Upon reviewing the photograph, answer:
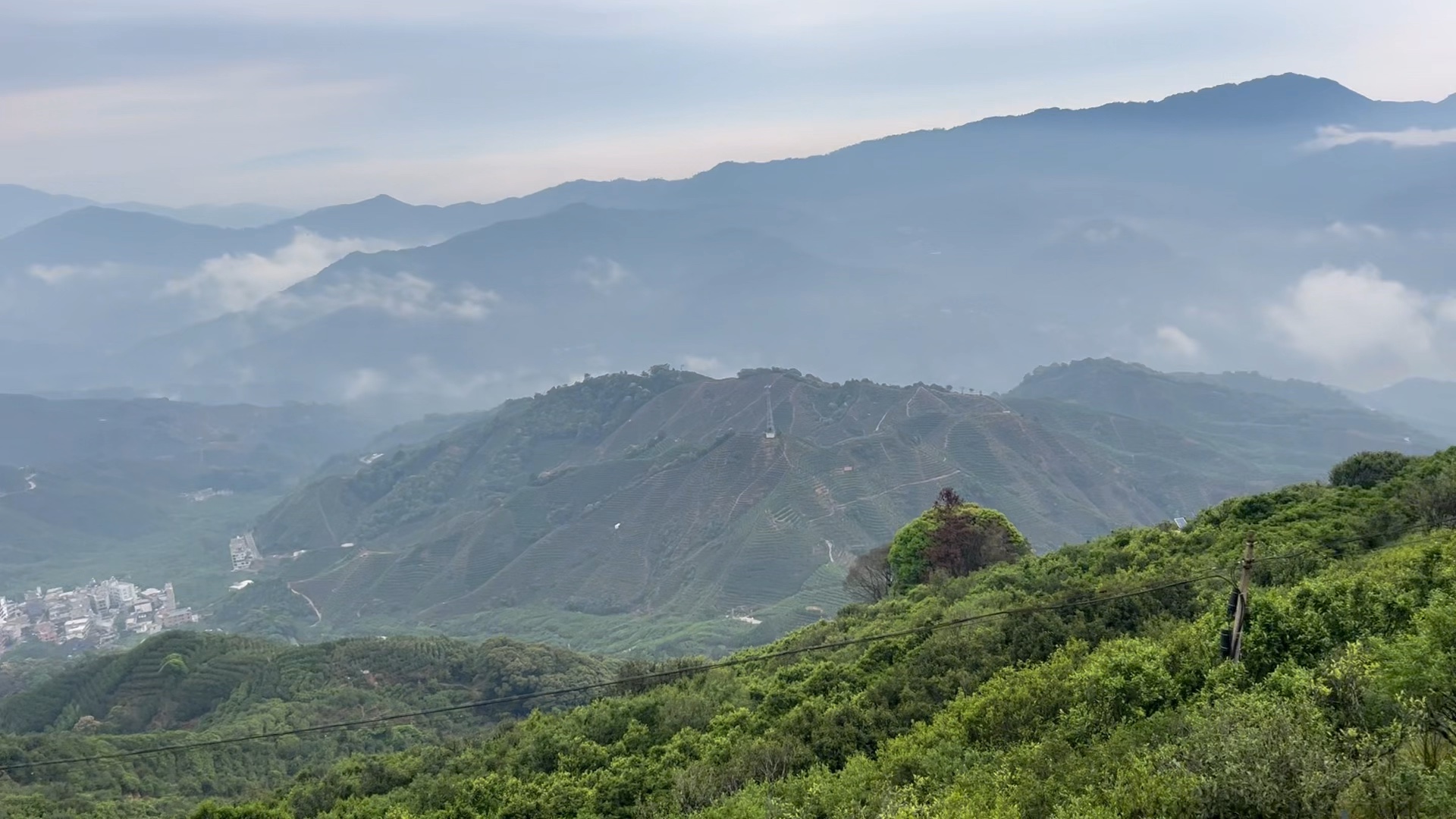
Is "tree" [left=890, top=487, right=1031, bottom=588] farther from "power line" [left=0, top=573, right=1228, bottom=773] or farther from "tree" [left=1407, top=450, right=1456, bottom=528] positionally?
"tree" [left=1407, top=450, right=1456, bottom=528]

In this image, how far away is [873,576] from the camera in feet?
154

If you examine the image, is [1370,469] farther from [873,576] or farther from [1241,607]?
[1241,607]

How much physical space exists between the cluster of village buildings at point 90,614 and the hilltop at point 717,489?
56.5ft

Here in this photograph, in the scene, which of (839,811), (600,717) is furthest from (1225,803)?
(600,717)

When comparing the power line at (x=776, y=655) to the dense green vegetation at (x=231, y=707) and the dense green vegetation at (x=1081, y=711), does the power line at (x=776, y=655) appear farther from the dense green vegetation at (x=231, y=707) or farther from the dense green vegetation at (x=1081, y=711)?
the dense green vegetation at (x=231, y=707)

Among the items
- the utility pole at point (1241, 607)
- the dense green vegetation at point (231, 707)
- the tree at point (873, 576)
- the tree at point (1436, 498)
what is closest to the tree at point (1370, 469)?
the tree at point (1436, 498)

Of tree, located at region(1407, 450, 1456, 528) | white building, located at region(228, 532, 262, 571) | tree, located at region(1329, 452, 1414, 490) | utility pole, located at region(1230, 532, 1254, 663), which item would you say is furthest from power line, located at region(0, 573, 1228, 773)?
white building, located at region(228, 532, 262, 571)

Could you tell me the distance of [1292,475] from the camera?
437 ft

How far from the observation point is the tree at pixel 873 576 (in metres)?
45.4

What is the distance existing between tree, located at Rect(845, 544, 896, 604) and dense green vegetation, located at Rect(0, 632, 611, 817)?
1246cm

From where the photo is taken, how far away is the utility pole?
Answer: 46.9 feet

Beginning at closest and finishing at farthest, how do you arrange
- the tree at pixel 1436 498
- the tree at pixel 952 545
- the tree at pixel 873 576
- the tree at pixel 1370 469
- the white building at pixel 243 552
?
the tree at pixel 1436 498 → the tree at pixel 1370 469 → the tree at pixel 952 545 → the tree at pixel 873 576 → the white building at pixel 243 552

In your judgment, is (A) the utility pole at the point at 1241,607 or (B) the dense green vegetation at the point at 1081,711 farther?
(A) the utility pole at the point at 1241,607

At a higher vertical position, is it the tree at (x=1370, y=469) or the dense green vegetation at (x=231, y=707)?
the tree at (x=1370, y=469)
